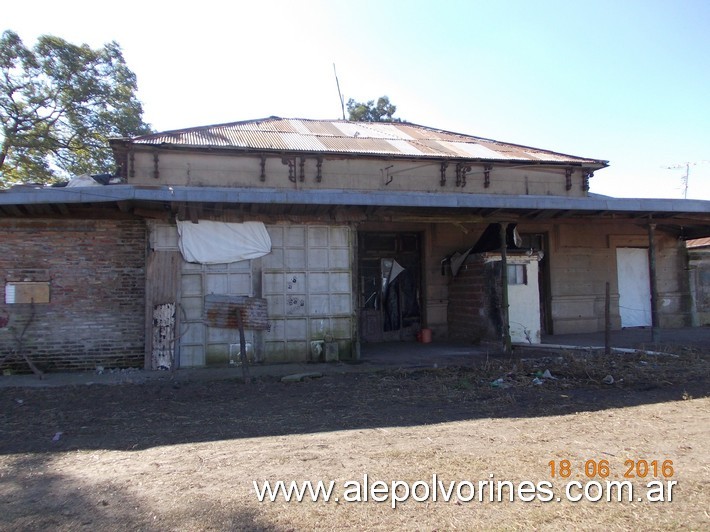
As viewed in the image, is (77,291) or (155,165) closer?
(77,291)

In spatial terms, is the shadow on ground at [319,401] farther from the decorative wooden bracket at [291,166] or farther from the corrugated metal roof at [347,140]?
the corrugated metal roof at [347,140]

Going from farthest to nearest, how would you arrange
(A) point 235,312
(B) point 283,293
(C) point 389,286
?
(C) point 389,286, (B) point 283,293, (A) point 235,312

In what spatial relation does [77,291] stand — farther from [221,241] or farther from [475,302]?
[475,302]

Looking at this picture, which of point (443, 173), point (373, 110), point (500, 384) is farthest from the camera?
point (373, 110)

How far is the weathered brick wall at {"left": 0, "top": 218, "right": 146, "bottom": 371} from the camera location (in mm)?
8203

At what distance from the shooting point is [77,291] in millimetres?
8406

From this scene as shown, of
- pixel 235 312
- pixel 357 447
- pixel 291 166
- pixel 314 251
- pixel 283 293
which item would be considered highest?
pixel 291 166

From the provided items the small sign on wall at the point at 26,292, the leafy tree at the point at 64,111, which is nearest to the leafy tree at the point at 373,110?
the leafy tree at the point at 64,111

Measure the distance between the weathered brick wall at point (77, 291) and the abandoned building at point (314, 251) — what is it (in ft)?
0.08

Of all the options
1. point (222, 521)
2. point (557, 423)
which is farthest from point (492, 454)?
point (222, 521)

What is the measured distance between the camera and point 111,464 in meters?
4.27

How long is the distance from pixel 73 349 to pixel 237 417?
433 cm

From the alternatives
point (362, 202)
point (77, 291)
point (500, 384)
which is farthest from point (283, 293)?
point (500, 384)

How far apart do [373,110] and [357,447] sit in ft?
A: 82.2
